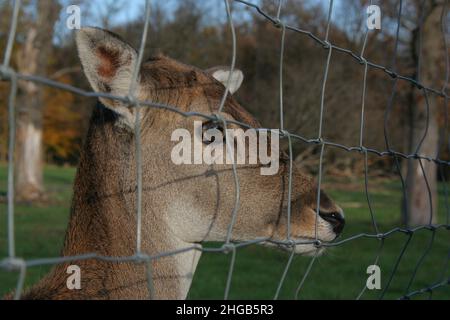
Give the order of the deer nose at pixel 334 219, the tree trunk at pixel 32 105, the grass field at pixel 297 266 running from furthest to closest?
the tree trunk at pixel 32 105, the grass field at pixel 297 266, the deer nose at pixel 334 219

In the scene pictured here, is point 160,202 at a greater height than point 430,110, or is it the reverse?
point 430,110

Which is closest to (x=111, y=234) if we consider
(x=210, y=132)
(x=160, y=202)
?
(x=160, y=202)

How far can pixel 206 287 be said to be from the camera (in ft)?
25.6

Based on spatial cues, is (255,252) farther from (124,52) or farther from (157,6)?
(124,52)

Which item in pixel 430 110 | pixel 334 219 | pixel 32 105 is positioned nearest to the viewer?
pixel 334 219

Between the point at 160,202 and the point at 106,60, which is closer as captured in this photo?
the point at 106,60

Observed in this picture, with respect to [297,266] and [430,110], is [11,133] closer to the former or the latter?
[297,266]

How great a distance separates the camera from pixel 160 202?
2674 millimetres

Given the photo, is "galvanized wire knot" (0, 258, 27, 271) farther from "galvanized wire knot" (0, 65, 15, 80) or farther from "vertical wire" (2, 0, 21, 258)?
"galvanized wire knot" (0, 65, 15, 80)

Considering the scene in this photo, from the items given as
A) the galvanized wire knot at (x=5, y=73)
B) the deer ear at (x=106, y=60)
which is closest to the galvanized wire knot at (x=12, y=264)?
the galvanized wire knot at (x=5, y=73)

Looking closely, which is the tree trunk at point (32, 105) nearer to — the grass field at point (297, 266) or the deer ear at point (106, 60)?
the grass field at point (297, 266)

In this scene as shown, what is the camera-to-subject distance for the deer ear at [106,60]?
86.3 inches

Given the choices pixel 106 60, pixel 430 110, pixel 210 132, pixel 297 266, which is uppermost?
pixel 430 110

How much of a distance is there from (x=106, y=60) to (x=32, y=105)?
1741 cm
